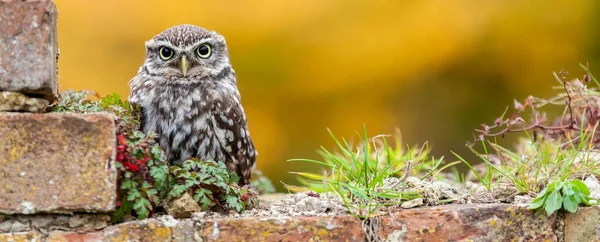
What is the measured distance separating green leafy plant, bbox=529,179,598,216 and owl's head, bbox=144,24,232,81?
170 cm

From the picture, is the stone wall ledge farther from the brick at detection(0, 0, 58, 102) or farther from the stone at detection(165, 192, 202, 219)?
the brick at detection(0, 0, 58, 102)

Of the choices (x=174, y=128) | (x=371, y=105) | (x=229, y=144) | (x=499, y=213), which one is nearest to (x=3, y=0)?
(x=174, y=128)

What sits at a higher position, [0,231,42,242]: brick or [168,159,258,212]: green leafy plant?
[168,159,258,212]: green leafy plant

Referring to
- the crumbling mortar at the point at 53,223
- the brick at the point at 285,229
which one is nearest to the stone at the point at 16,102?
the crumbling mortar at the point at 53,223

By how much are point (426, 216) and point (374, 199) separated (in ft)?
0.71

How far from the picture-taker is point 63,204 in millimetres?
2586

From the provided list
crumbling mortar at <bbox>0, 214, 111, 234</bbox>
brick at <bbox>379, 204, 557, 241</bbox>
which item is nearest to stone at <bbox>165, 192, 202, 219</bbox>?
crumbling mortar at <bbox>0, 214, 111, 234</bbox>

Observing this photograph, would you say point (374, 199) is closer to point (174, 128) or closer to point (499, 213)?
point (499, 213)

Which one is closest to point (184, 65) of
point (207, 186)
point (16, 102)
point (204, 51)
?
point (204, 51)

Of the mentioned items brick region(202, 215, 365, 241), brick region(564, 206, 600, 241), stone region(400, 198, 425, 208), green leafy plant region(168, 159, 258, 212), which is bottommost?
brick region(564, 206, 600, 241)

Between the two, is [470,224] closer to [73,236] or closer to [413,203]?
[413,203]

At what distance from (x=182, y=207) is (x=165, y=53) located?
1.22 meters

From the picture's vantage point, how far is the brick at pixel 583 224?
2.81m

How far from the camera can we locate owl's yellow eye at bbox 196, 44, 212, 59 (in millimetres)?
3828
